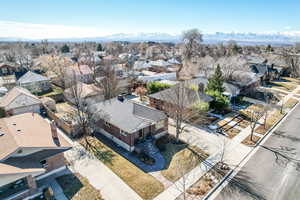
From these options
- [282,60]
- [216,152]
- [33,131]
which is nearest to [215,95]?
[216,152]

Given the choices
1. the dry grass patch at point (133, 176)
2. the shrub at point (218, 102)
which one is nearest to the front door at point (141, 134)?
the dry grass patch at point (133, 176)

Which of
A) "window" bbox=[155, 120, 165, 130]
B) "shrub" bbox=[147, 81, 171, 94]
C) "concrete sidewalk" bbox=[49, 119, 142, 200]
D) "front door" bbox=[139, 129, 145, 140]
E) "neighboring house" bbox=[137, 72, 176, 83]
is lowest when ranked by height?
"concrete sidewalk" bbox=[49, 119, 142, 200]

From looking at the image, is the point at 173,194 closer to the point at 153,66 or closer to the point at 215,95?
the point at 215,95

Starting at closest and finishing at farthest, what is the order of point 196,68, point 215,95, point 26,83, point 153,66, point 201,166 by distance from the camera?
point 201,166
point 215,95
point 26,83
point 196,68
point 153,66

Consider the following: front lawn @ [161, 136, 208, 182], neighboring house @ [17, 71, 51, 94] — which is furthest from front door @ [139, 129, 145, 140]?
neighboring house @ [17, 71, 51, 94]

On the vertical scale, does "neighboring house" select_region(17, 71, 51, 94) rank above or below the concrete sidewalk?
above

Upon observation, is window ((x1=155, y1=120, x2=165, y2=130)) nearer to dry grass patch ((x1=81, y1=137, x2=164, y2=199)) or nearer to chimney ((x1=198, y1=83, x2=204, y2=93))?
dry grass patch ((x1=81, y1=137, x2=164, y2=199))

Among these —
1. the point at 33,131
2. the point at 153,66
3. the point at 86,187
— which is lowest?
the point at 86,187
